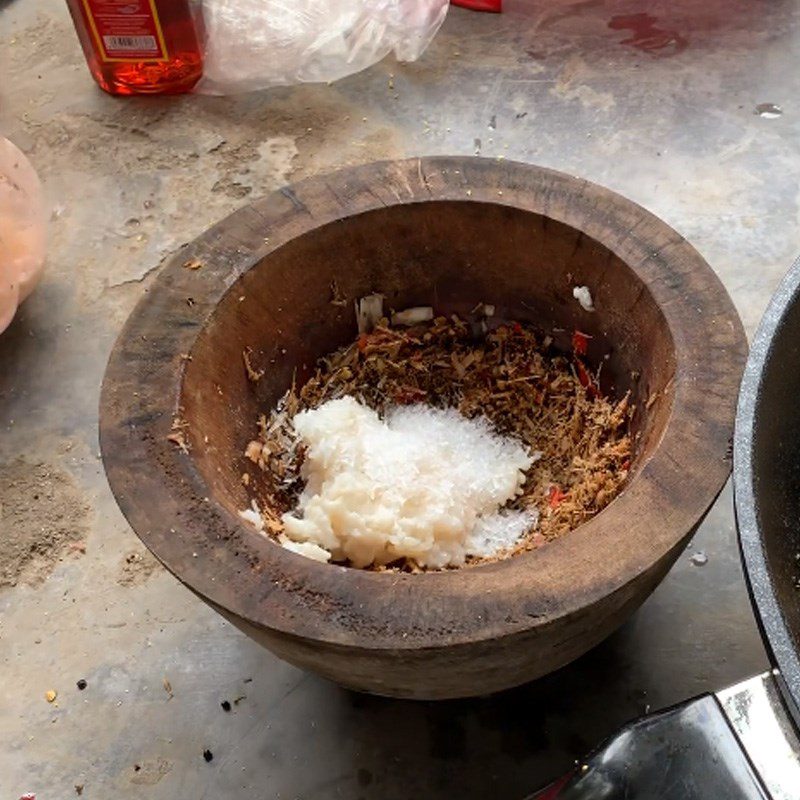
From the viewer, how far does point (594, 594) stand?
2.98ft

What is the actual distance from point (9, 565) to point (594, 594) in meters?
1.01

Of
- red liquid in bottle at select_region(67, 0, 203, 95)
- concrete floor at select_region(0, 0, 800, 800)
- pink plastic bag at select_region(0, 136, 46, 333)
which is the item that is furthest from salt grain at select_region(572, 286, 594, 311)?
red liquid in bottle at select_region(67, 0, 203, 95)

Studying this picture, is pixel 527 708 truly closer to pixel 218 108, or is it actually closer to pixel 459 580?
pixel 459 580

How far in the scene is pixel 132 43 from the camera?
2150mm

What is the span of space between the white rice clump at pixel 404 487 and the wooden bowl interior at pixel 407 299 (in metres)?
0.09

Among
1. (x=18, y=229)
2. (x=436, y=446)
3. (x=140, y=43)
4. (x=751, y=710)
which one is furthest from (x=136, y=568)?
(x=140, y=43)

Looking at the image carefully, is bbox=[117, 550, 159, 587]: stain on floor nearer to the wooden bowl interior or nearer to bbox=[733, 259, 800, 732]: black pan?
the wooden bowl interior

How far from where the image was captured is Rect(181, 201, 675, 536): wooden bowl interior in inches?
45.1

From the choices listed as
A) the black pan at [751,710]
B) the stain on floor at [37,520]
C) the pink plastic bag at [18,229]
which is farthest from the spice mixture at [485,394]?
the pink plastic bag at [18,229]

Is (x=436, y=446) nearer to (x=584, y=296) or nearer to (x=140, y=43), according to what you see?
(x=584, y=296)

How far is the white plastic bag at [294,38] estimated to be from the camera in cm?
218

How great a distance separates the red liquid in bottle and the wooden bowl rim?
1061 mm

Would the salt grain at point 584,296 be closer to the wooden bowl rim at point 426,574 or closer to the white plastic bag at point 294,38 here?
the wooden bowl rim at point 426,574

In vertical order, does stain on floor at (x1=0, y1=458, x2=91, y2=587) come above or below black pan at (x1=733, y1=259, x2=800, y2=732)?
below
